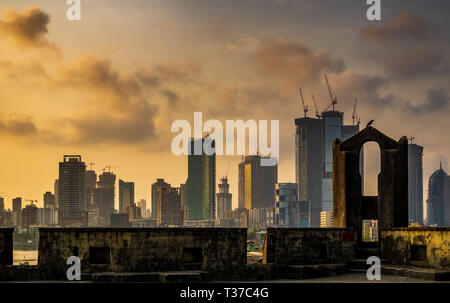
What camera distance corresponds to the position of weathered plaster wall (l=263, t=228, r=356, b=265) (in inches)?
1100

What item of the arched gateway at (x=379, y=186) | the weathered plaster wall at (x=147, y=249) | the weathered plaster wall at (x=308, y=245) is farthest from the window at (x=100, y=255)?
the arched gateway at (x=379, y=186)

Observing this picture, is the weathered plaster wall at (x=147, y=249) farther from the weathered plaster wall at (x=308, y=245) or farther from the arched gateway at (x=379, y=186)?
the arched gateway at (x=379, y=186)

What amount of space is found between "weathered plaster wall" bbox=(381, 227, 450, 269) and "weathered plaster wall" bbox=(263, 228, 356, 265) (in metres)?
1.56

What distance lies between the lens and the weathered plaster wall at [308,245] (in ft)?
91.7

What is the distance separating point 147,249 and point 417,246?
1093cm

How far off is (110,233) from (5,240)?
12.2ft

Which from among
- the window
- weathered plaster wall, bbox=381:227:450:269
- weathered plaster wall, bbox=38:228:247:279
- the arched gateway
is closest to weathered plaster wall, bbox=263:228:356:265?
weathered plaster wall, bbox=381:227:450:269

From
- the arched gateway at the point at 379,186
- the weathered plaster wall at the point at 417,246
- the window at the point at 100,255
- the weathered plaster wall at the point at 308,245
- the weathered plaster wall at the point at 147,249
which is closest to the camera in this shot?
the weathered plaster wall at the point at 147,249

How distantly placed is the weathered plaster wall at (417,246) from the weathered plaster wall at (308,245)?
156 centimetres

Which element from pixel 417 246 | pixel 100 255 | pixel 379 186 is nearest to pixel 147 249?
pixel 100 255

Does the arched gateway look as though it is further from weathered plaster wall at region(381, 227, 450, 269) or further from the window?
the window

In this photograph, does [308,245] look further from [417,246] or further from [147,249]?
[147,249]

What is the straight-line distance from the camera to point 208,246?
25984 mm
